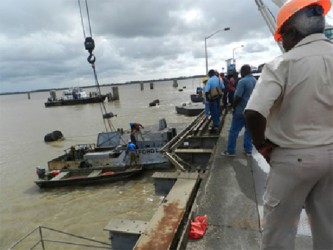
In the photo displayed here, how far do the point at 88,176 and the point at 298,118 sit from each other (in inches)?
506

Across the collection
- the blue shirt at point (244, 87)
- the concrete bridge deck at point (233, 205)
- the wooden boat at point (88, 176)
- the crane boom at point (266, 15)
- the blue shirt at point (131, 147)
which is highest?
the crane boom at point (266, 15)

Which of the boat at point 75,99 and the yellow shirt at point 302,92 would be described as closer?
the yellow shirt at point 302,92

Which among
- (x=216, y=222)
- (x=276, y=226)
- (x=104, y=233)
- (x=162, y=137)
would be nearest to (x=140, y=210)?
(x=104, y=233)

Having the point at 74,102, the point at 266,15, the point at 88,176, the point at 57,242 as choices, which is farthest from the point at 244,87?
the point at 74,102

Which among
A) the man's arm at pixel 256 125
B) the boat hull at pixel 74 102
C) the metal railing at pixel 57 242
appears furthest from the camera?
the boat hull at pixel 74 102

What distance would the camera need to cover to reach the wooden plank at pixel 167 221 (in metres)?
3.08

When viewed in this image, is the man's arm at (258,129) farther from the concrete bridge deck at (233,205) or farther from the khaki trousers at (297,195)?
the concrete bridge deck at (233,205)

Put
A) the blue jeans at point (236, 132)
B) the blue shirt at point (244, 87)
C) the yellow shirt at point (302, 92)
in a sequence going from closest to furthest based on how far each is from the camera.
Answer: the yellow shirt at point (302, 92), the blue shirt at point (244, 87), the blue jeans at point (236, 132)

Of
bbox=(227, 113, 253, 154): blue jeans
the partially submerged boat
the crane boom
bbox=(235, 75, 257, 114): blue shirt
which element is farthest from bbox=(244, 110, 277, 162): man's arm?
the crane boom

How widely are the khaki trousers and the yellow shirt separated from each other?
0.27 feet

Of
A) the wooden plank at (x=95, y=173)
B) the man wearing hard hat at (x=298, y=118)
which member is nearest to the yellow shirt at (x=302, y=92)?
the man wearing hard hat at (x=298, y=118)

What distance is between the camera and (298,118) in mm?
1733

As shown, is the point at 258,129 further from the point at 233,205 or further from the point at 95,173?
the point at 95,173

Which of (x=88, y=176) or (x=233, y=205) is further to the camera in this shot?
(x=88, y=176)
